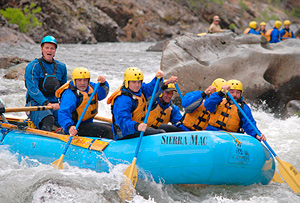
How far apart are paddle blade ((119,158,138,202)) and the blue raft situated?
16 cm

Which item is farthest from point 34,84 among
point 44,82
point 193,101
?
point 193,101

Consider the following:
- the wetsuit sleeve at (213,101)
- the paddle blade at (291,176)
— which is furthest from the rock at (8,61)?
the paddle blade at (291,176)

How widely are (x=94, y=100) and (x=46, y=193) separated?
55.5 inches

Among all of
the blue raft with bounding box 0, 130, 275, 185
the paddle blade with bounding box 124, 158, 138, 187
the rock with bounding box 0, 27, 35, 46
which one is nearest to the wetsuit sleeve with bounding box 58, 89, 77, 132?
the blue raft with bounding box 0, 130, 275, 185

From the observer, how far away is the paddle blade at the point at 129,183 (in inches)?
157

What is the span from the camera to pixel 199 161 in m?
4.03

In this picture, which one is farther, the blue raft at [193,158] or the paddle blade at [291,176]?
the paddle blade at [291,176]

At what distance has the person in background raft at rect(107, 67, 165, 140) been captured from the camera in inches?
167

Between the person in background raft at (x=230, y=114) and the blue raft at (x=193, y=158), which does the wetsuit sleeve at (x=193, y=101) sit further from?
the blue raft at (x=193, y=158)

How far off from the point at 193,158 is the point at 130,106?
91 cm

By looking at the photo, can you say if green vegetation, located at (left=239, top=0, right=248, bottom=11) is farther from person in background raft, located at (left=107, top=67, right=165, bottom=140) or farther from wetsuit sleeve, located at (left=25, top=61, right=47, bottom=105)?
person in background raft, located at (left=107, top=67, right=165, bottom=140)

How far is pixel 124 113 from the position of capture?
4242 millimetres

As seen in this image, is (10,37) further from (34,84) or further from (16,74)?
(34,84)

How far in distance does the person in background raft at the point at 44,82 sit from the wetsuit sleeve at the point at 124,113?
113 cm
